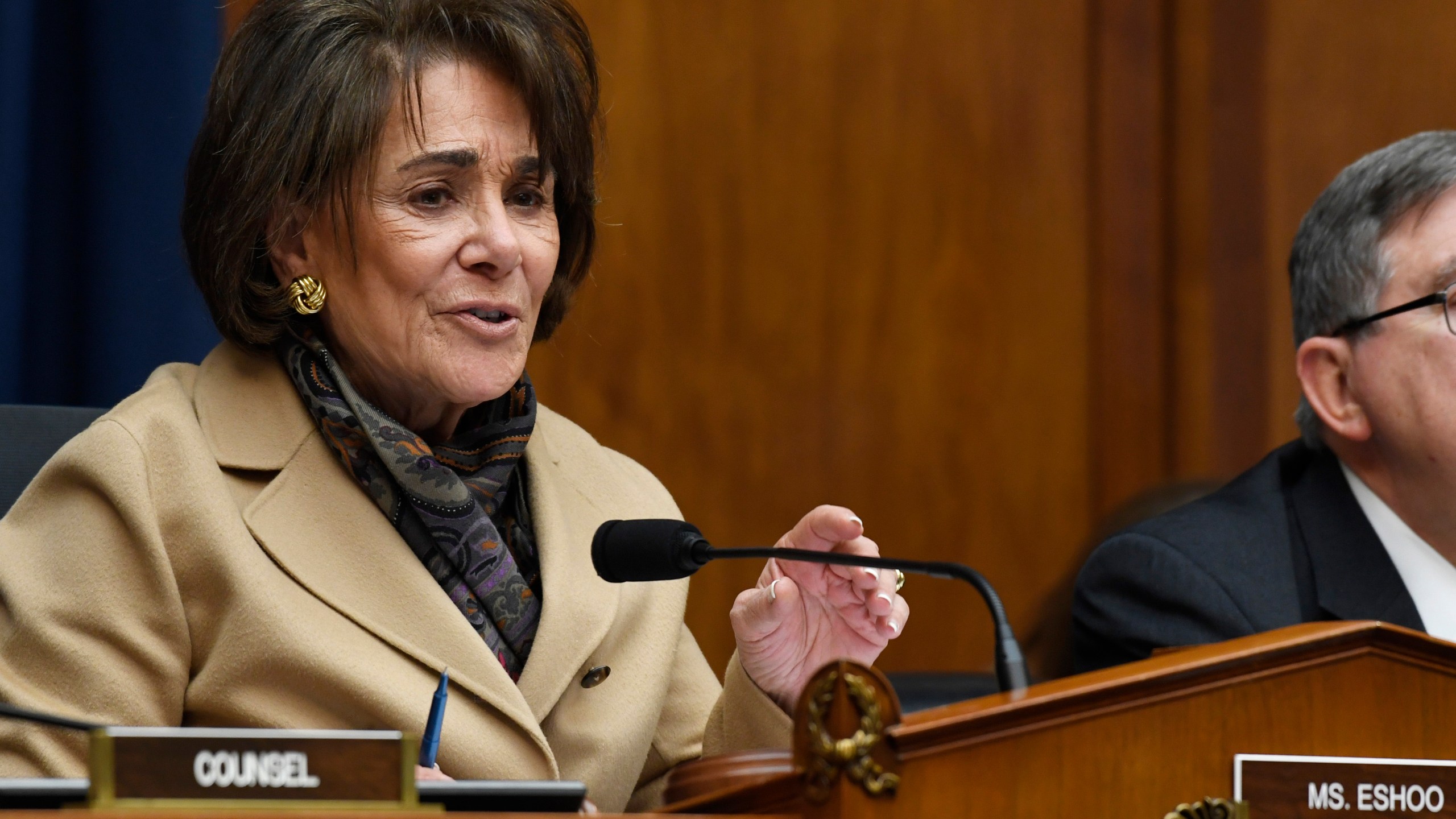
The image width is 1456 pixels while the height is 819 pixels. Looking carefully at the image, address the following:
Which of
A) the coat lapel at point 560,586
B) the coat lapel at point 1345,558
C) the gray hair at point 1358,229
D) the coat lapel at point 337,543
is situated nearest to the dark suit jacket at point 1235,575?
the coat lapel at point 1345,558

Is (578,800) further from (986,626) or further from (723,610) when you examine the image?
(986,626)

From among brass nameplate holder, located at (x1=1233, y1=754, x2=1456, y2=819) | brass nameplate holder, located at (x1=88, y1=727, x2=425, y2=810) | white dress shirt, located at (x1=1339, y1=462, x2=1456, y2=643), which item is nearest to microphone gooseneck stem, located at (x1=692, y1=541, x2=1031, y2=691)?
brass nameplate holder, located at (x1=1233, y1=754, x2=1456, y2=819)

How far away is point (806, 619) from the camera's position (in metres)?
1.56

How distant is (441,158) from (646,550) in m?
0.56

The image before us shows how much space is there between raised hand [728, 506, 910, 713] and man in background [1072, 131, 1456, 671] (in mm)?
477

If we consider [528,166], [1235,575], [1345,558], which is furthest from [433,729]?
[1345,558]

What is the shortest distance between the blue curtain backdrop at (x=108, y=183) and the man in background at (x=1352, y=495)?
1.32 meters

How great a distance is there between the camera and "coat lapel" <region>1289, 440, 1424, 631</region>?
6.06 ft

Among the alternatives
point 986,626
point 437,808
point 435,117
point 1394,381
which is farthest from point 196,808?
point 986,626

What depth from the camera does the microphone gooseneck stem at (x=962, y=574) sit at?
3.24ft

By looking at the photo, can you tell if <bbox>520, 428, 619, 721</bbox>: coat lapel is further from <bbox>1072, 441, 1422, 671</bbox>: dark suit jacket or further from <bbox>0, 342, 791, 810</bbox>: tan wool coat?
<bbox>1072, 441, 1422, 671</bbox>: dark suit jacket

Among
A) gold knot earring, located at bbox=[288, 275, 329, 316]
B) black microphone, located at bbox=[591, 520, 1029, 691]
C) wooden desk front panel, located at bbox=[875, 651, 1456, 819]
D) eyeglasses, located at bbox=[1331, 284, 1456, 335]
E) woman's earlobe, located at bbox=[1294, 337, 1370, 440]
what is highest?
gold knot earring, located at bbox=[288, 275, 329, 316]

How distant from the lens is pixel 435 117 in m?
1.58

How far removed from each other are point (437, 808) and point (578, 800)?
0.26ft
